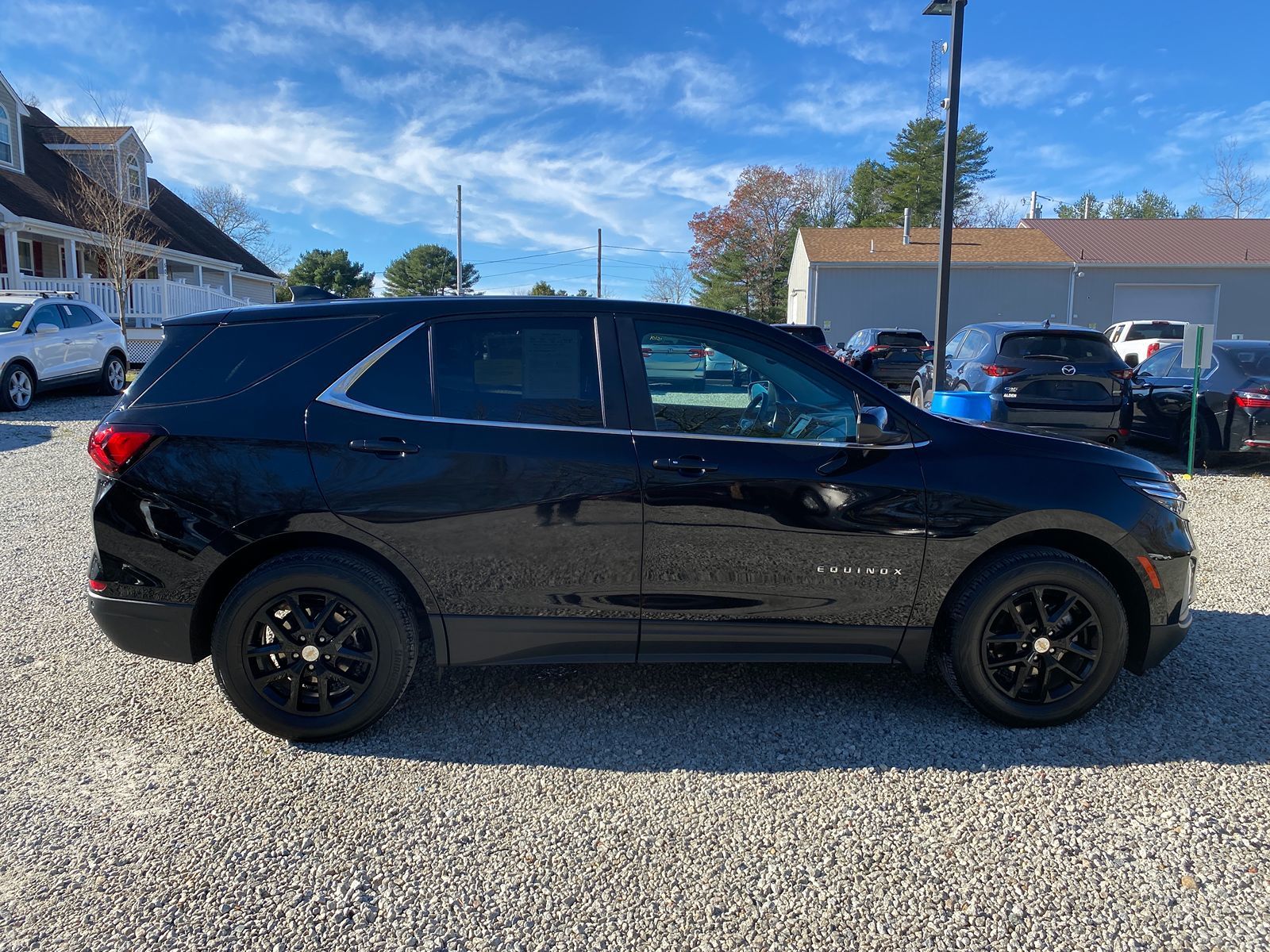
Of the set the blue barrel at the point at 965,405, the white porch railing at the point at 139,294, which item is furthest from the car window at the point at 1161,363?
the white porch railing at the point at 139,294

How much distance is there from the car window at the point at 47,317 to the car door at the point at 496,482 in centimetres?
1362

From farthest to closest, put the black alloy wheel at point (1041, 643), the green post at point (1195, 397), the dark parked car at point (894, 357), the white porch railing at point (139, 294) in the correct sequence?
the white porch railing at point (139, 294), the dark parked car at point (894, 357), the green post at point (1195, 397), the black alloy wheel at point (1041, 643)

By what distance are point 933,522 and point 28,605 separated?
5.11 m

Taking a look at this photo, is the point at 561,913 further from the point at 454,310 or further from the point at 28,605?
the point at 28,605

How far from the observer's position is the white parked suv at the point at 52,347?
536 inches

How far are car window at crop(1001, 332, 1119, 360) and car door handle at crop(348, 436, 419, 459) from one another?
8416mm

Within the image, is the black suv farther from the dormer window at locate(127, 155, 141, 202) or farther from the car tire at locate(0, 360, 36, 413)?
the dormer window at locate(127, 155, 141, 202)

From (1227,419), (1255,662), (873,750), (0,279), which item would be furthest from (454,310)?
(0,279)

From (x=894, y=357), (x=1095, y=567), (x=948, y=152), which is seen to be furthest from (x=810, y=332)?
(x=1095, y=567)

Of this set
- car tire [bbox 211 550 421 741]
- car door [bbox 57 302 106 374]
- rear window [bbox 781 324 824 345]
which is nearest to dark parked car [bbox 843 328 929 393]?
rear window [bbox 781 324 824 345]

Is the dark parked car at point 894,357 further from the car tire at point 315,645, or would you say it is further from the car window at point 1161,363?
the car tire at point 315,645

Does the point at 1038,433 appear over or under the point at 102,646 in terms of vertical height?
over

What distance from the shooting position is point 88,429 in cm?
1248

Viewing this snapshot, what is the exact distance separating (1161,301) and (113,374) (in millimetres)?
34191
